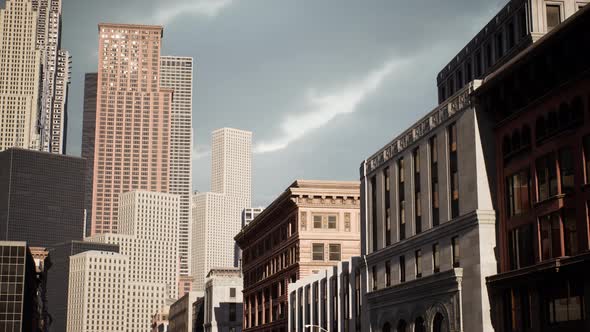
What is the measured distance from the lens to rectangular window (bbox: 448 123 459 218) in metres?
61.9

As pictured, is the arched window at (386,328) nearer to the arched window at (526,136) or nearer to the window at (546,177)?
the arched window at (526,136)

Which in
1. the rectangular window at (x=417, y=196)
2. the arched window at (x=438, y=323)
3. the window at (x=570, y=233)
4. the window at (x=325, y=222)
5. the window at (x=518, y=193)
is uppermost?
the window at (x=325, y=222)

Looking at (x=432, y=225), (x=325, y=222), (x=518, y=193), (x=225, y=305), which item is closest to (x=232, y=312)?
(x=225, y=305)

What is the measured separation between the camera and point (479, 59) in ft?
300

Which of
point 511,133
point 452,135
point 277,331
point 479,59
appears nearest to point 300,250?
point 277,331

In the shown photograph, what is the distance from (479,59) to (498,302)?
40.2 meters

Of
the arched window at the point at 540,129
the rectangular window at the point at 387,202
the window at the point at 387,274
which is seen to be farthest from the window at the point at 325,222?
the arched window at the point at 540,129

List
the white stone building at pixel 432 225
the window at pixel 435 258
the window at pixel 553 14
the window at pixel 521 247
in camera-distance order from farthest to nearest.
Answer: the window at pixel 553 14 → the window at pixel 435 258 → the white stone building at pixel 432 225 → the window at pixel 521 247

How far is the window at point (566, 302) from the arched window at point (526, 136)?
28.6ft

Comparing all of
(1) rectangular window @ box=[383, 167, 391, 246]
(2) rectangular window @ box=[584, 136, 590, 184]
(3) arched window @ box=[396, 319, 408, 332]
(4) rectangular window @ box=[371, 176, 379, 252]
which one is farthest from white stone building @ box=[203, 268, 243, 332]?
(2) rectangular window @ box=[584, 136, 590, 184]

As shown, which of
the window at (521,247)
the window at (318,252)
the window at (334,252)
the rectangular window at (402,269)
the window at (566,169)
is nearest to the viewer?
the window at (566,169)

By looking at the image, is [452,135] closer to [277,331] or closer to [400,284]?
[400,284]

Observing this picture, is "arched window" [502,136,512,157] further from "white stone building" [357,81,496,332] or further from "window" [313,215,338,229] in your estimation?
"window" [313,215,338,229]

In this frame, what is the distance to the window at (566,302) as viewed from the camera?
155ft
